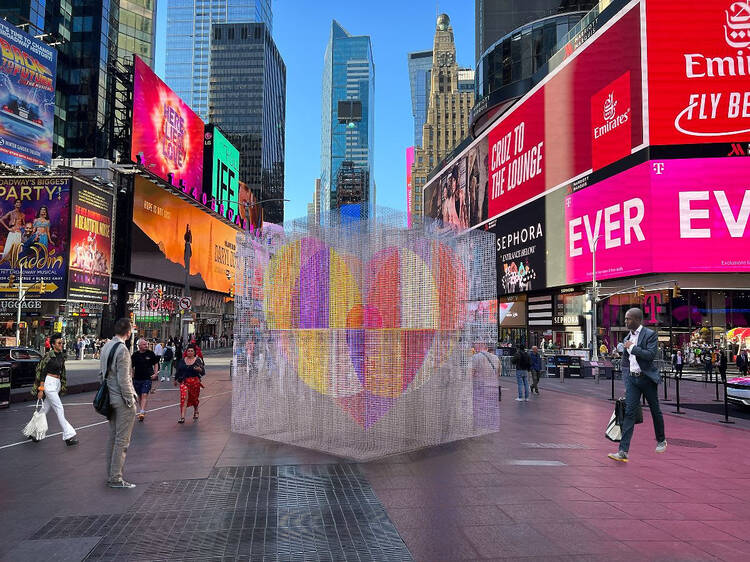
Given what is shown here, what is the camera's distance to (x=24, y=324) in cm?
4050

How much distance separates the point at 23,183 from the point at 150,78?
1618 centimetres

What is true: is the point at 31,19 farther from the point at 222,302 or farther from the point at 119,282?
the point at 222,302

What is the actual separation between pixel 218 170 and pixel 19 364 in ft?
181

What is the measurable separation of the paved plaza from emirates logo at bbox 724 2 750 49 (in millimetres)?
39443

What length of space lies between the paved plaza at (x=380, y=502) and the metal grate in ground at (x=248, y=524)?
0.07 feet

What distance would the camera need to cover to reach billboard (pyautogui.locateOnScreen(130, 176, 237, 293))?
4975 cm

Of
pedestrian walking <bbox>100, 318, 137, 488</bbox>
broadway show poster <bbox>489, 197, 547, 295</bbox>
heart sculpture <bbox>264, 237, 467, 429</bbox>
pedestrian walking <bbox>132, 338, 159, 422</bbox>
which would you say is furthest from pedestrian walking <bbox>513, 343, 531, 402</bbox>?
broadway show poster <bbox>489, 197, 547, 295</bbox>

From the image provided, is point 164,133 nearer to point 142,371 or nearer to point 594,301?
point 594,301

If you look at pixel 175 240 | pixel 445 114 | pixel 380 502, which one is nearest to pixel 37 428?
pixel 380 502

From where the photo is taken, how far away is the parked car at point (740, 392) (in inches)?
580

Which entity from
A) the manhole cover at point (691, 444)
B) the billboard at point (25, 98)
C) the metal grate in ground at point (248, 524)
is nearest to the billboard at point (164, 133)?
the billboard at point (25, 98)

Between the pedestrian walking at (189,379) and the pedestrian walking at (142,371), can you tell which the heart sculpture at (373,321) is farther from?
the pedestrian walking at (142,371)

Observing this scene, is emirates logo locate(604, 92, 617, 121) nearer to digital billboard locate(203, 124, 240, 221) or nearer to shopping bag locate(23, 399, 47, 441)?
digital billboard locate(203, 124, 240, 221)

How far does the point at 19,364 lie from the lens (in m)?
20.1
